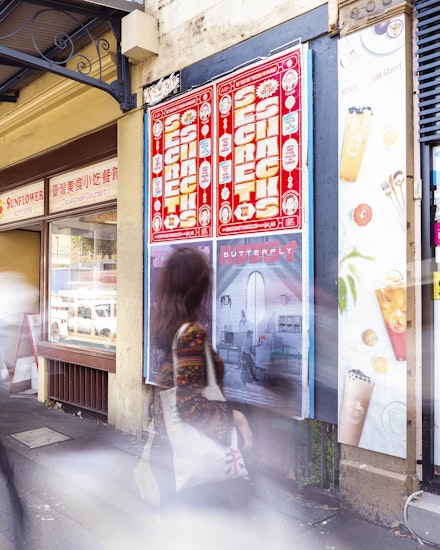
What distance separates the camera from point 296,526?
391 cm

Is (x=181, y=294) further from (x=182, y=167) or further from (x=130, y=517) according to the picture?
(x=182, y=167)

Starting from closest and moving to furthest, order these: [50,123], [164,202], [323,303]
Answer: [323,303] < [164,202] < [50,123]

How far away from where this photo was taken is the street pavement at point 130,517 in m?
3.61

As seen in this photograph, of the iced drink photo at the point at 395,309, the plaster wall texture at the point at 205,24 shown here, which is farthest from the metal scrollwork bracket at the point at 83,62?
the iced drink photo at the point at 395,309

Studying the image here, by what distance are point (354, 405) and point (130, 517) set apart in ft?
6.47

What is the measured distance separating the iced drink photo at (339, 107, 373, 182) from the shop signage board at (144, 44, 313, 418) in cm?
39

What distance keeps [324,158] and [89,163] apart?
13.4 feet

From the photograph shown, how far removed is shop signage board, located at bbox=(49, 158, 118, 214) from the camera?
701 centimetres

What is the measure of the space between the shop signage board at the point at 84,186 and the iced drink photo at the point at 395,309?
4.15 meters

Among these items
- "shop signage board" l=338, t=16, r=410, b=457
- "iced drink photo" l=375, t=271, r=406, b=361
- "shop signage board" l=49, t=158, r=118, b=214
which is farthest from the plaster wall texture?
"iced drink photo" l=375, t=271, r=406, b=361

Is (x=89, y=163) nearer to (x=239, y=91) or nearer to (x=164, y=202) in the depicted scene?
(x=164, y=202)

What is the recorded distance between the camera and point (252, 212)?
16.1ft

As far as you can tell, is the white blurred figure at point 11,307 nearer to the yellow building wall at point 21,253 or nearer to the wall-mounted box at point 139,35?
the yellow building wall at point 21,253

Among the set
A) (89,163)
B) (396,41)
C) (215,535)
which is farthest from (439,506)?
(89,163)
